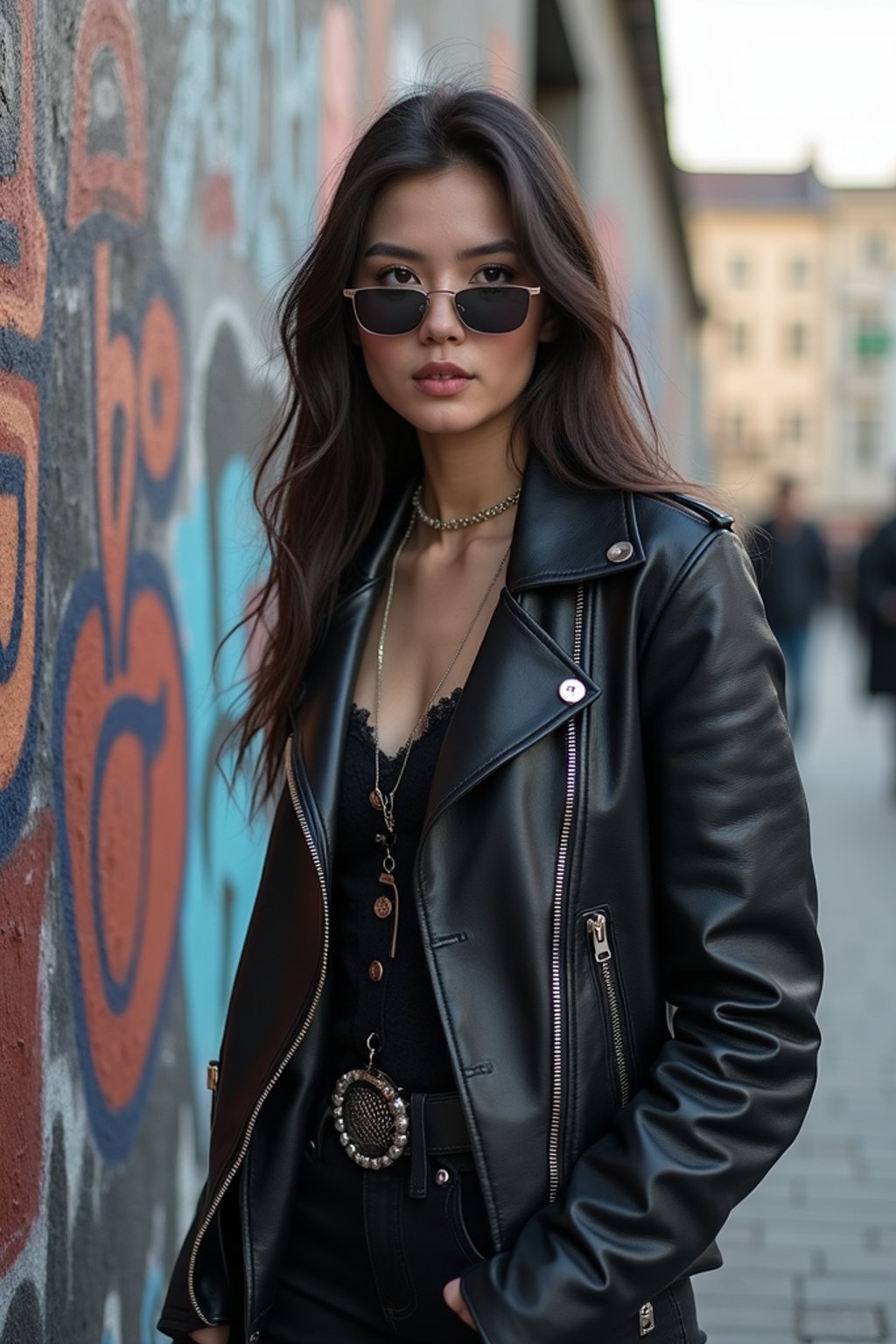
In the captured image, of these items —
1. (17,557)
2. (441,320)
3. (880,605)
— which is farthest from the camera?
(880,605)

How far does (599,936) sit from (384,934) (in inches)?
11.0

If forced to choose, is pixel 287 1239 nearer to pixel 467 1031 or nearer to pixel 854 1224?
pixel 467 1031

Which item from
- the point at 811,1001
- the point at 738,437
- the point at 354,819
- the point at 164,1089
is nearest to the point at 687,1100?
the point at 811,1001

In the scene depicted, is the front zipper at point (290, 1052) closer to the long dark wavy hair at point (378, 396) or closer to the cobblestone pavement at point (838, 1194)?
the long dark wavy hair at point (378, 396)

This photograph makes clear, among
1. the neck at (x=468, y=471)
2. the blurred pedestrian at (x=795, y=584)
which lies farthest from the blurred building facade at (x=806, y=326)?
the neck at (x=468, y=471)

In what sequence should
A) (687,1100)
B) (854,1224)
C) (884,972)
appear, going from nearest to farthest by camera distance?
(687,1100) → (854,1224) → (884,972)

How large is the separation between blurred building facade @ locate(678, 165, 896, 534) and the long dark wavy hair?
71.6 meters

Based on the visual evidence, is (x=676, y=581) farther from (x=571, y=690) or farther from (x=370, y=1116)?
(x=370, y=1116)

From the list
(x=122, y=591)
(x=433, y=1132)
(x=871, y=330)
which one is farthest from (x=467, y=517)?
(x=871, y=330)

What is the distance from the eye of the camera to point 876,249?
73.6 m

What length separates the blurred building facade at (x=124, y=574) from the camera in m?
2.35

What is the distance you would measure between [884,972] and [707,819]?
5307mm

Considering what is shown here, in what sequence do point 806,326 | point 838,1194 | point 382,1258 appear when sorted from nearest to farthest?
point 382,1258, point 838,1194, point 806,326

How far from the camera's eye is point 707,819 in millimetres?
1823
